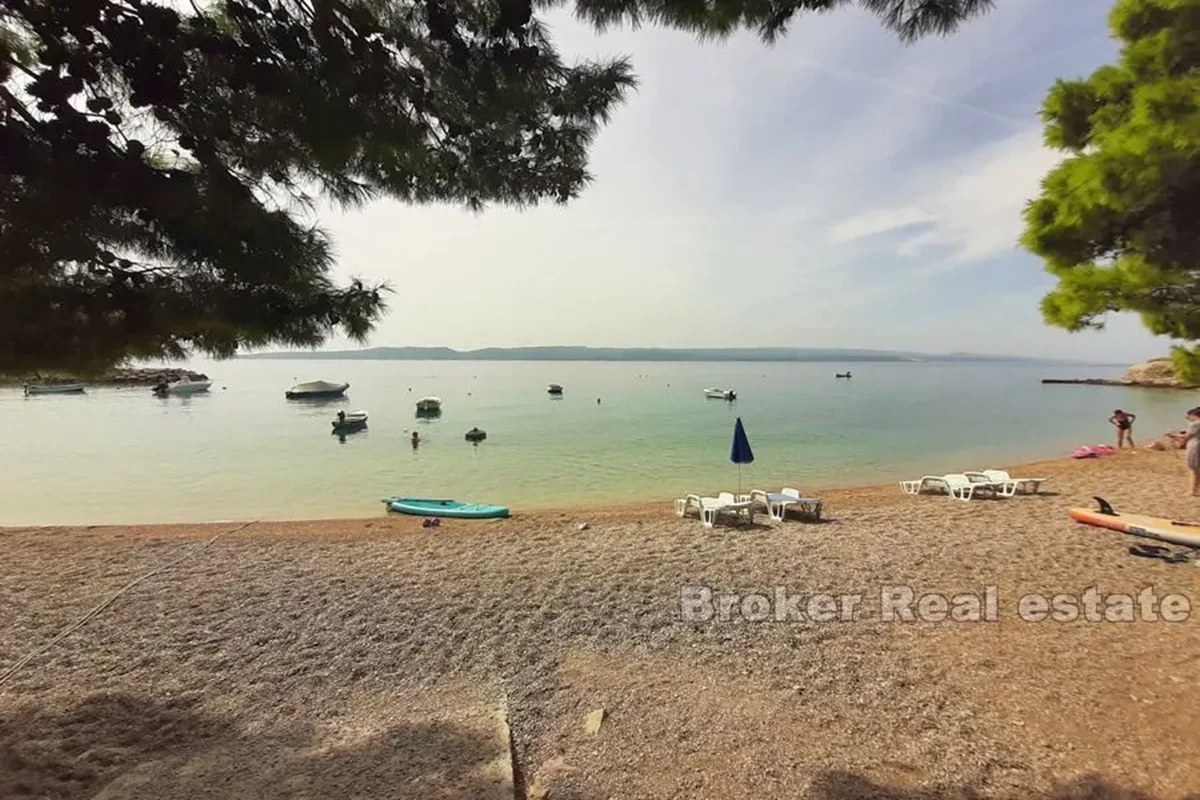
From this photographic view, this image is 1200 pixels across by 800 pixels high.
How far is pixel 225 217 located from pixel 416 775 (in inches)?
123

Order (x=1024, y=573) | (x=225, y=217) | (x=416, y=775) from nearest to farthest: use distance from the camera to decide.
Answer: (x=225, y=217) < (x=416, y=775) < (x=1024, y=573)

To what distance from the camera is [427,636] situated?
6.07m

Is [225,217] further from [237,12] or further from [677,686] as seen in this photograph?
[677,686]

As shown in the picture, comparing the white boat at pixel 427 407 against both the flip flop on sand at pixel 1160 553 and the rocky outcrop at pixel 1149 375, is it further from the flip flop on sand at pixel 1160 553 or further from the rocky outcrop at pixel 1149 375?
the rocky outcrop at pixel 1149 375

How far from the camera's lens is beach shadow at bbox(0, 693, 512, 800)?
127 inches

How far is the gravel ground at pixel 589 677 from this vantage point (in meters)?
3.69

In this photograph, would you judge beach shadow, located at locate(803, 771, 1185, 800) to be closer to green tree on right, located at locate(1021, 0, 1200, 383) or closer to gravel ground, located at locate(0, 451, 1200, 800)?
gravel ground, located at locate(0, 451, 1200, 800)

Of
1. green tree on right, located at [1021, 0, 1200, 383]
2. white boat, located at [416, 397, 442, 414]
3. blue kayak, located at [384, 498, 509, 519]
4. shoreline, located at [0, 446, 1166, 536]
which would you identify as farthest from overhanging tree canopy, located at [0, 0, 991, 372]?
white boat, located at [416, 397, 442, 414]

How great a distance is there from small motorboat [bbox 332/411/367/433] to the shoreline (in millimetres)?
19868

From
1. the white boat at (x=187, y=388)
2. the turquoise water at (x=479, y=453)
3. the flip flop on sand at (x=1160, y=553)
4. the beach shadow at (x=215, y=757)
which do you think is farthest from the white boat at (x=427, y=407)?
the white boat at (x=187, y=388)

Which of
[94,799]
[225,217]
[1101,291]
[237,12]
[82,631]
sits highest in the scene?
[237,12]

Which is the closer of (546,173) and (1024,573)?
(546,173)

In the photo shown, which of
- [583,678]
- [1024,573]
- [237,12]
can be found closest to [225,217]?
[237,12]

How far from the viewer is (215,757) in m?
3.80
